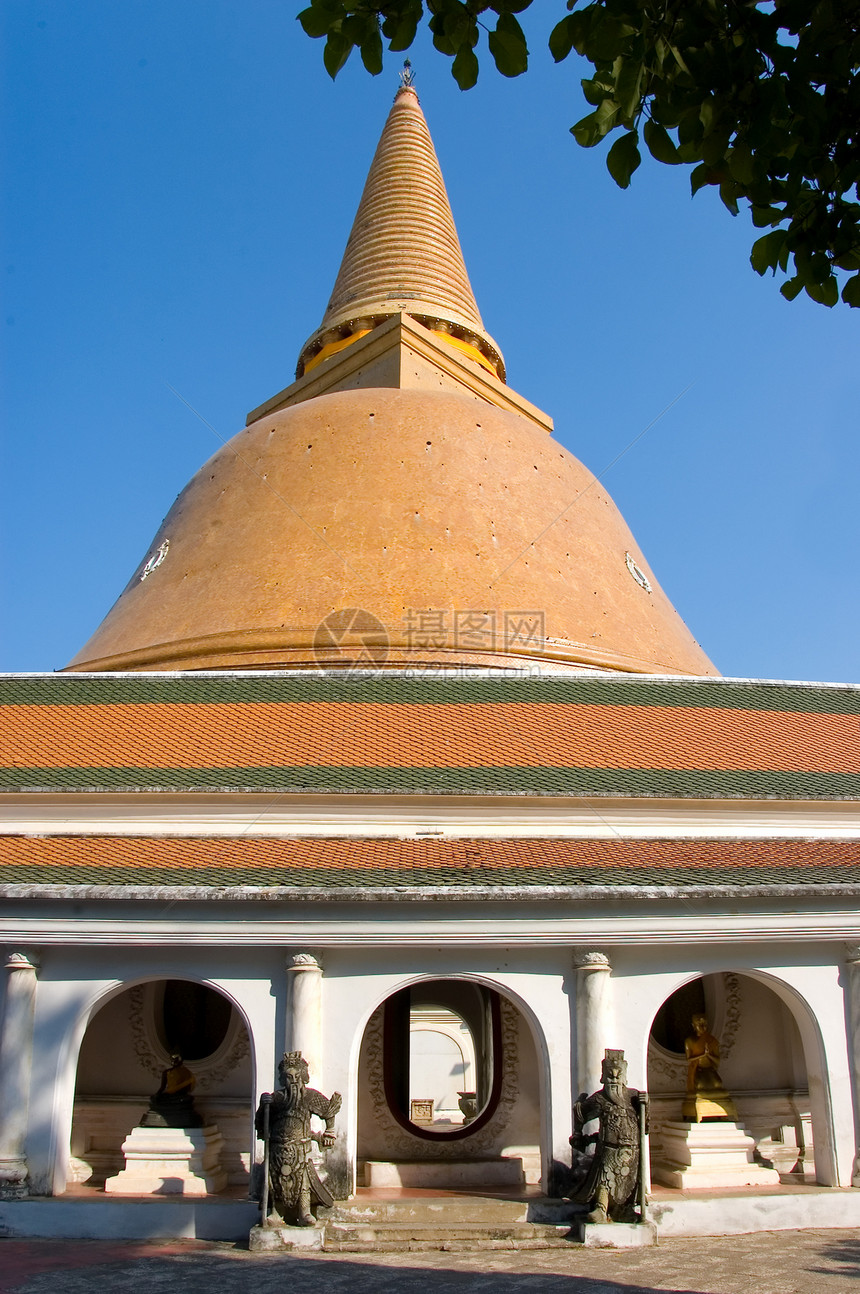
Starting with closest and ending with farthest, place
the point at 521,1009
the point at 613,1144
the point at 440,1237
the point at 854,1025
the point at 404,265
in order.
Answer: the point at 440,1237 < the point at 613,1144 < the point at 521,1009 < the point at 854,1025 < the point at 404,265

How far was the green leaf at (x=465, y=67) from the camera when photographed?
3.95m


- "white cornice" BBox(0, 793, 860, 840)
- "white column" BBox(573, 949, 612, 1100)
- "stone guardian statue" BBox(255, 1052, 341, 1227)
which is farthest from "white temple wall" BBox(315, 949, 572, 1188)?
"white cornice" BBox(0, 793, 860, 840)

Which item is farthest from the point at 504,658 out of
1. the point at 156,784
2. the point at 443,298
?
the point at 443,298

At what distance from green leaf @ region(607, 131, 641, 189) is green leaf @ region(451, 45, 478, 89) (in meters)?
0.61

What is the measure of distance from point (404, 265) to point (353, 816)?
15091 mm

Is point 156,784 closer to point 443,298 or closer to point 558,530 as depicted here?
point 558,530

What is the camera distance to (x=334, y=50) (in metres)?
3.85

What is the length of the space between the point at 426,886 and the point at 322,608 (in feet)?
20.5

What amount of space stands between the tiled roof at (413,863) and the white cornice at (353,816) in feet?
1.67

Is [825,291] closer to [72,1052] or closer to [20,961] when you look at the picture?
[20,961]

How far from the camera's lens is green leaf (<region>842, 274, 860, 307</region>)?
14.0 ft

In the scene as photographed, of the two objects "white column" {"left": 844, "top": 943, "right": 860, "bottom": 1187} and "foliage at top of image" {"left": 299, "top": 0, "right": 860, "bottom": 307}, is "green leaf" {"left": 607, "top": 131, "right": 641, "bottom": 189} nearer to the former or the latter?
"foliage at top of image" {"left": 299, "top": 0, "right": 860, "bottom": 307}

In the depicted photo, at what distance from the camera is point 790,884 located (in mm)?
9219

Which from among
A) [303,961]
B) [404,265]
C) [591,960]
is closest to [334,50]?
[303,961]
